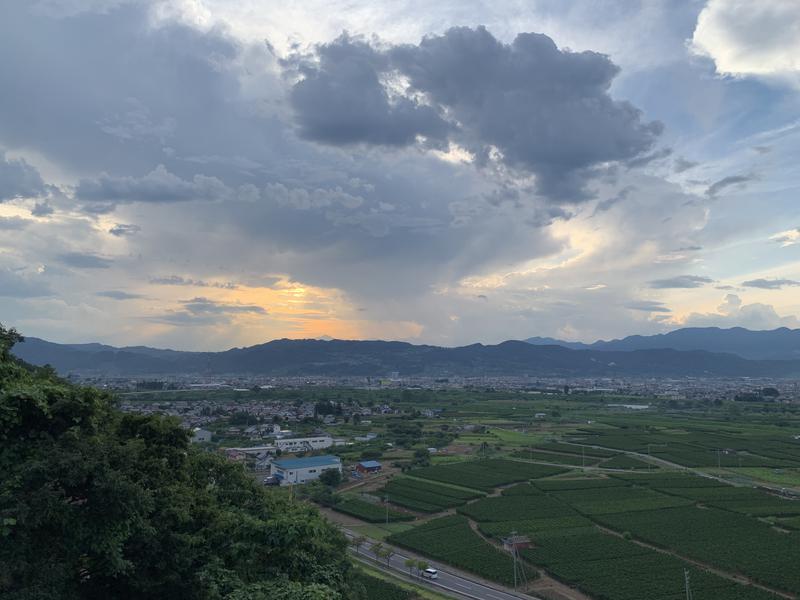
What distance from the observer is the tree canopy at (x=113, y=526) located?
9.67 meters

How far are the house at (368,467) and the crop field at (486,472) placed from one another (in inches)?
143

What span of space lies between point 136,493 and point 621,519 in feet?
109

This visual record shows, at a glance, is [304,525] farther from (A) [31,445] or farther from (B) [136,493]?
(A) [31,445]

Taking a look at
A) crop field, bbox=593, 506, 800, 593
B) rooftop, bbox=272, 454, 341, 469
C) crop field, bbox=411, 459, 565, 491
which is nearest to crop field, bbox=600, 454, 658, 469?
crop field, bbox=411, 459, 565, 491

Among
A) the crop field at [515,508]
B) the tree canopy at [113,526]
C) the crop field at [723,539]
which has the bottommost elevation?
the crop field at [515,508]

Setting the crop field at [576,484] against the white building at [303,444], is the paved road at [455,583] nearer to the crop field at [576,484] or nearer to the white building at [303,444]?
the crop field at [576,484]

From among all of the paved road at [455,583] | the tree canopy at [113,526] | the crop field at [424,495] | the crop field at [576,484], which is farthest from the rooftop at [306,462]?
the tree canopy at [113,526]

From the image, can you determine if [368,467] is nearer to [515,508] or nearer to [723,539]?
[515,508]

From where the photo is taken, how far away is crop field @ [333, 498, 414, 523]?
124 feet

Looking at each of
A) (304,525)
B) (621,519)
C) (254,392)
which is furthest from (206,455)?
(254,392)

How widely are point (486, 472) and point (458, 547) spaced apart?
20.8 meters

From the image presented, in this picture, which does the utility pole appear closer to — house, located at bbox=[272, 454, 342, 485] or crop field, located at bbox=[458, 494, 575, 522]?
crop field, located at bbox=[458, 494, 575, 522]

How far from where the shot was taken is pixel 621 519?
117 feet

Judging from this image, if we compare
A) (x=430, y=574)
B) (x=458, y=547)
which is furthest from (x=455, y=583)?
(x=458, y=547)
